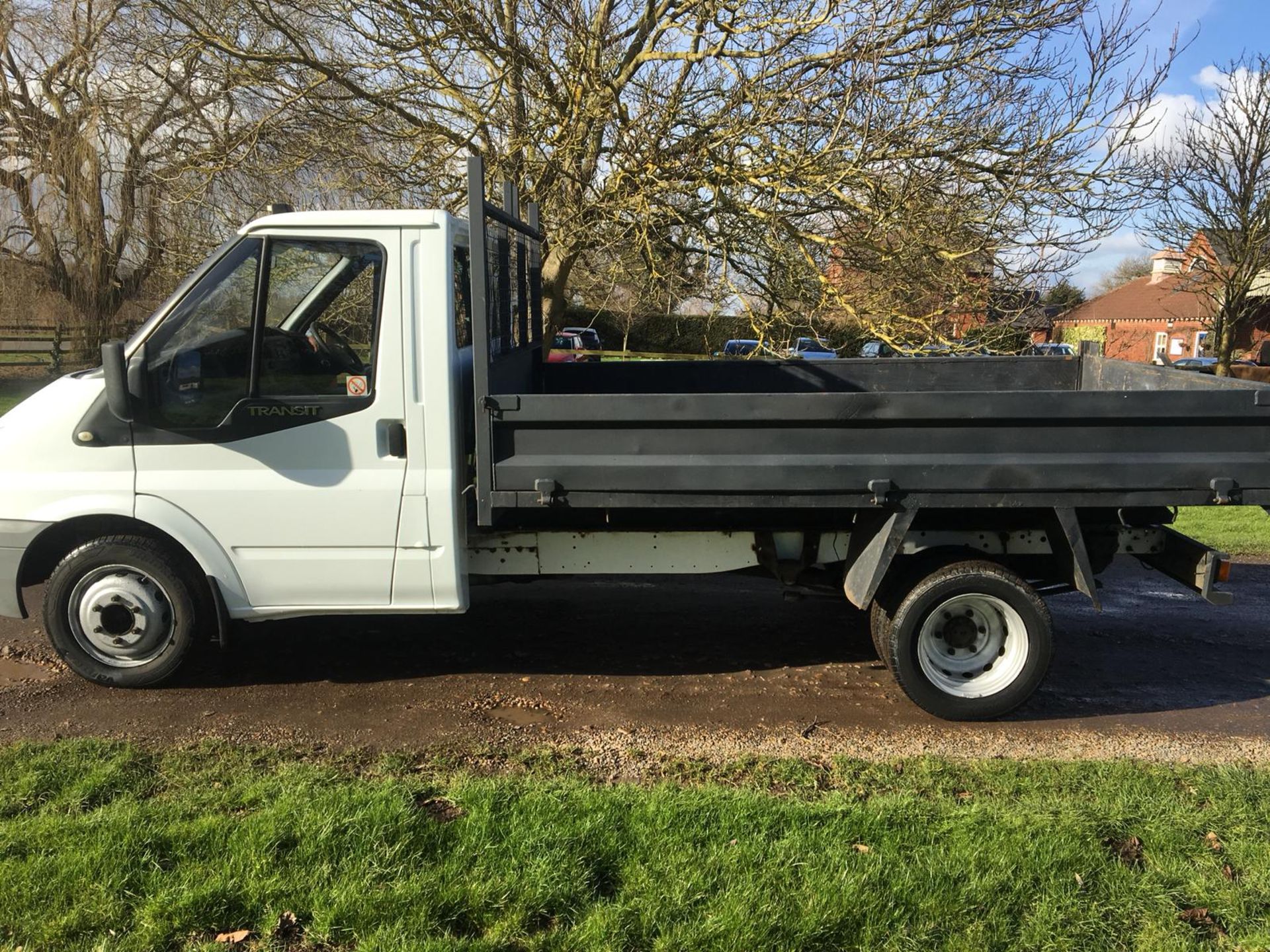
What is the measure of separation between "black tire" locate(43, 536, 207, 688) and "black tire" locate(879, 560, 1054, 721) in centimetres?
344

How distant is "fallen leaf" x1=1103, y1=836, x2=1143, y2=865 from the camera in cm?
329

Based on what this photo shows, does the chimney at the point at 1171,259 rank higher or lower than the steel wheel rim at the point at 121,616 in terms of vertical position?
higher

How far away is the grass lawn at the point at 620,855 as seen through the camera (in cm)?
285

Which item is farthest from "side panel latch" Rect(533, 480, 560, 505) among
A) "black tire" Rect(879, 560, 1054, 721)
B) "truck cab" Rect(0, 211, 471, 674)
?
"black tire" Rect(879, 560, 1054, 721)

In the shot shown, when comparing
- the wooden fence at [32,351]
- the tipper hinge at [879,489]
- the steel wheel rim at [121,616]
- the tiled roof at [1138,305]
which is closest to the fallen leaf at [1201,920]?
the tipper hinge at [879,489]

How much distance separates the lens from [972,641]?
4.65 metres

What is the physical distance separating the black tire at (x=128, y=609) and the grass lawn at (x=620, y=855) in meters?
0.67

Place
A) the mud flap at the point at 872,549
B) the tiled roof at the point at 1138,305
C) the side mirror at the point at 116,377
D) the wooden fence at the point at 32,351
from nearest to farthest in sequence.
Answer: the side mirror at the point at 116,377 → the mud flap at the point at 872,549 → the wooden fence at the point at 32,351 → the tiled roof at the point at 1138,305

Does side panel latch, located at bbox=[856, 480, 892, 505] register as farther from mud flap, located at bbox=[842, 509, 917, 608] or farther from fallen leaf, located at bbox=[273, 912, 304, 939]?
fallen leaf, located at bbox=[273, 912, 304, 939]

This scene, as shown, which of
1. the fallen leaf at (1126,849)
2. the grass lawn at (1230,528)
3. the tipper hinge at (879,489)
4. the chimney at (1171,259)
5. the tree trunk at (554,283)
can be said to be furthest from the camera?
the chimney at (1171,259)

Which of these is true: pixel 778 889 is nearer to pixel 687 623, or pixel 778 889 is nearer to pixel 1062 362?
pixel 687 623

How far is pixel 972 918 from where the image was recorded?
2.96m

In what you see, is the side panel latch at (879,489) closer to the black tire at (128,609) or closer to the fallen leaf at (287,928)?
the fallen leaf at (287,928)

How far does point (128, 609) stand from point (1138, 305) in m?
61.0
